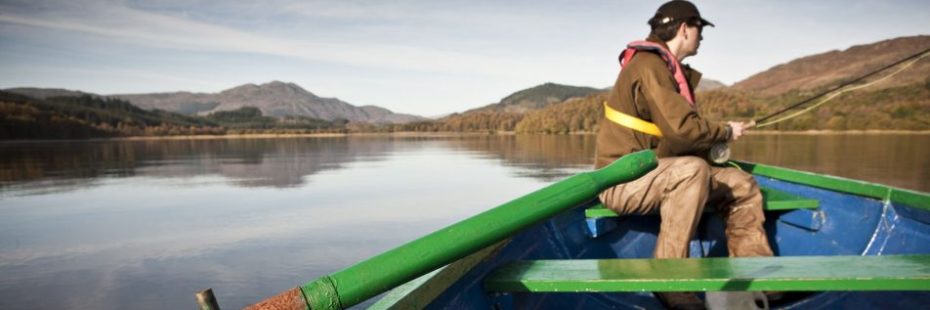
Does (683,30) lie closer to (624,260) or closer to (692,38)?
(692,38)

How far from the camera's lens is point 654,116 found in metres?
3.43

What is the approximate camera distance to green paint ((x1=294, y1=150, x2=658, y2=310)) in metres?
1.34

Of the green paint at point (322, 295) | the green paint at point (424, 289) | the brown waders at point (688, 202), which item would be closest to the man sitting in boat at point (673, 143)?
the brown waders at point (688, 202)

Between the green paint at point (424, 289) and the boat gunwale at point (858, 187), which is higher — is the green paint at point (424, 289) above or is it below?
below

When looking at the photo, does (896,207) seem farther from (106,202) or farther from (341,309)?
(106,202)

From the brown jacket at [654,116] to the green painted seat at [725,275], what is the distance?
1209 millimetres

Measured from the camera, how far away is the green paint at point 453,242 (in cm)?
134

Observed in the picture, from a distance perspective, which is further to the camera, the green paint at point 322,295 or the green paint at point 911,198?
the green paint at point 911,198


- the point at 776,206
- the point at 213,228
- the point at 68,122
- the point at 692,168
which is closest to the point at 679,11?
the point at 692,168

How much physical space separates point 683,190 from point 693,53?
4.17 ft

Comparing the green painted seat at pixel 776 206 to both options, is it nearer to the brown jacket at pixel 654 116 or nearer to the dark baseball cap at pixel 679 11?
the brown jacket at pixel 654 116

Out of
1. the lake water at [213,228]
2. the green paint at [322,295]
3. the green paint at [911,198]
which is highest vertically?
the green paint at [322,295]

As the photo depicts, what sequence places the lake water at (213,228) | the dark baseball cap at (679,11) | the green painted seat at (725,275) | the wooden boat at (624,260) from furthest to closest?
the lake water at (213,228) → the dark baseball cap at (679,11) → the green painted seat at (725,275) → the wooden boat at (624,260)

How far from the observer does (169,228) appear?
1217 cm
